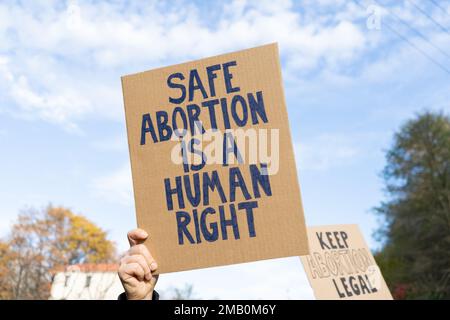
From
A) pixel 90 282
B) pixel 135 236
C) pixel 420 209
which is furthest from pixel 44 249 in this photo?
pixel 135 236

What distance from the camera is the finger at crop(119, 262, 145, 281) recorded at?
239 centimetres

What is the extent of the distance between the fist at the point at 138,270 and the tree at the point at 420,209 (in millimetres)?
31341

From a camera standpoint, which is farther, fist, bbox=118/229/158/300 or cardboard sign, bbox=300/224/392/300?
cardboard sign, bbox=300/224/392/300

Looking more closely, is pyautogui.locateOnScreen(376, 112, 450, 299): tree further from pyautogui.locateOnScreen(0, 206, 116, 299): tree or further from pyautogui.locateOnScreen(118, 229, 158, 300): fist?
pyautogui.locateOnScreen(118, 229, 158, 300): fist

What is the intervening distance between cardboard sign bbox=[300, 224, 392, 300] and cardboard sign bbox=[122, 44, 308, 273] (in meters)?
3.67

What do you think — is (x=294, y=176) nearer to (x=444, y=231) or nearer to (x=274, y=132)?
(x=274, y=132)

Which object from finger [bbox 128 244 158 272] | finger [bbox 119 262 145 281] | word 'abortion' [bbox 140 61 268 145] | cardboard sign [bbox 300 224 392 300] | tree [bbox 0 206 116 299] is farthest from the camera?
tree [bbox 0 206 116 299]

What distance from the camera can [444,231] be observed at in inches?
1256

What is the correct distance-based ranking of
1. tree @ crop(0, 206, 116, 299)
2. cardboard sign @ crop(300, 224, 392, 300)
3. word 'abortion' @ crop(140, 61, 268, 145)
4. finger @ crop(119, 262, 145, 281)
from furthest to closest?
tree @ crop(0, 206, 116, 299) < cardboard sign @ crop(300, 224, 392, 300) < word 'abortion' @ crop(140, 61, 268, 145) < finger @ crop(119, 262, 145, 281)

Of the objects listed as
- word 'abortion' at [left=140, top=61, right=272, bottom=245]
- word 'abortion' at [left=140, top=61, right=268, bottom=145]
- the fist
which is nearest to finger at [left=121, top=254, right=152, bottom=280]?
the fist

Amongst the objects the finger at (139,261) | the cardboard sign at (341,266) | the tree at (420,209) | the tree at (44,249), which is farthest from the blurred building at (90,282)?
the finger at (139,261)

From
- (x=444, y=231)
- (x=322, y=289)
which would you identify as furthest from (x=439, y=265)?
(x=322, y=289)

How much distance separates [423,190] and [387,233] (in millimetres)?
5107
